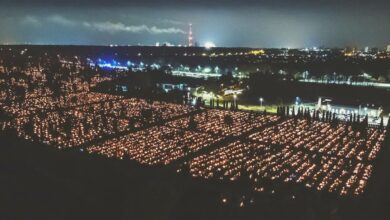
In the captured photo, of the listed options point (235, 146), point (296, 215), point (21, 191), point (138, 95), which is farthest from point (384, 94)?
point (21, 191)

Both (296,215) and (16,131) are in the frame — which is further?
(16,131)

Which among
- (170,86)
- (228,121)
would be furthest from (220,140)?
(170,86)

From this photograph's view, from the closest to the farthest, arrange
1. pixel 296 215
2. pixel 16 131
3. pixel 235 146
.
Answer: pixel 296 215, pixel 235 146, pixel 16 131

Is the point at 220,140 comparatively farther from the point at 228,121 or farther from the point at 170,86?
the point at 170,86

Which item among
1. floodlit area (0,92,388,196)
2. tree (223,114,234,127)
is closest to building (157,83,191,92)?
floodlit area (0,92,388,196)

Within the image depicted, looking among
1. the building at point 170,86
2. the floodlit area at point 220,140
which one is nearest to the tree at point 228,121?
the floodlit area at point 220,140

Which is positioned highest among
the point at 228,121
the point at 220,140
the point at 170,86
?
the point at 170,86

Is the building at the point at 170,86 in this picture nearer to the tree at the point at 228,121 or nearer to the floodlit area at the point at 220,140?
the floodlit area at the point at 220,140

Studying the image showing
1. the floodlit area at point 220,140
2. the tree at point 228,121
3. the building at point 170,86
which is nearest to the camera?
the floodlit area at point 220,140

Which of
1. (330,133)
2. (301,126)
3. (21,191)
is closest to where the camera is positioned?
(21,191)

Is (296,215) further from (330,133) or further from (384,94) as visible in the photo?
(384,94)

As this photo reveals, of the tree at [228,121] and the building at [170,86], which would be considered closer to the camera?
the tree at [228,121]
